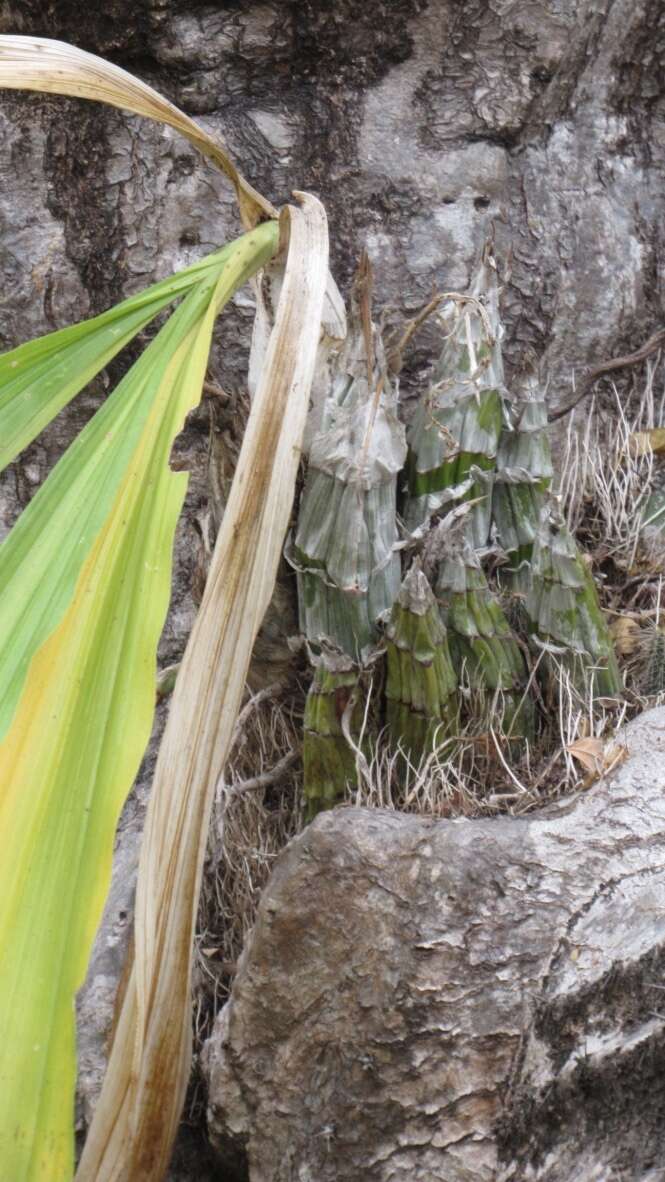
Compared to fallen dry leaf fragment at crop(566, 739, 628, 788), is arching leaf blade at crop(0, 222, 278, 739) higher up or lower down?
higher up

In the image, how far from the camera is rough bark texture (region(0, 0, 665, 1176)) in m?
1.14

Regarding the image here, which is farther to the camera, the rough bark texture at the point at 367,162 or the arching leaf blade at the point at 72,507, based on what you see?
the rough bark texture at the point at 367,162

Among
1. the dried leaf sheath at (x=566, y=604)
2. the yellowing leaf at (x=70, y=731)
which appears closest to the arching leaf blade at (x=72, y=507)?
the yellowing leaf at (x=70, y=731)

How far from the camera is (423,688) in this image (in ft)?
3.13

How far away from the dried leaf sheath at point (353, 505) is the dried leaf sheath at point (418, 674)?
45 mm

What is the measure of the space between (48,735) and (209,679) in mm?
161

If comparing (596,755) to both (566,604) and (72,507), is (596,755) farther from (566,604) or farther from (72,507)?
(72,507)

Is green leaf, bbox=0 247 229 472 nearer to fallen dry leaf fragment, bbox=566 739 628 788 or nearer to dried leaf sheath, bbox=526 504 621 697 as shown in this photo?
dried leaf sheath, bbox=526 504 621 697

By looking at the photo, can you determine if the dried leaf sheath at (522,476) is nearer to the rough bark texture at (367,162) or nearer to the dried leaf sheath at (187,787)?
the rough bark texture at (367,162)

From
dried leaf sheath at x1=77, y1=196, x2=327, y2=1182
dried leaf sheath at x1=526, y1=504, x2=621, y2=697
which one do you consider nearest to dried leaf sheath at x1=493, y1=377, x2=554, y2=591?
dried leaf sheath at x1=526, y1=504, x2=621, y2=697

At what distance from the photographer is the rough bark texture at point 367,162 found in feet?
3.74

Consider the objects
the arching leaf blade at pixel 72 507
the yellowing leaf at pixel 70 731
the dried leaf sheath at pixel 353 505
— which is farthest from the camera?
the dried leaf sheath at pixel 353 505

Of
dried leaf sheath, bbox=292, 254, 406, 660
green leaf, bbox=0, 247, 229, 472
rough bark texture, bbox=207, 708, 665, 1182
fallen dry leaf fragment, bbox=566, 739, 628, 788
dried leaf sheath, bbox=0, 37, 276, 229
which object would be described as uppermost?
dried leaf sheath, bbox=0, 37, 276, 229

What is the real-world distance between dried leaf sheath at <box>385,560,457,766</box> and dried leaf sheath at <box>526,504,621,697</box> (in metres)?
0.11
